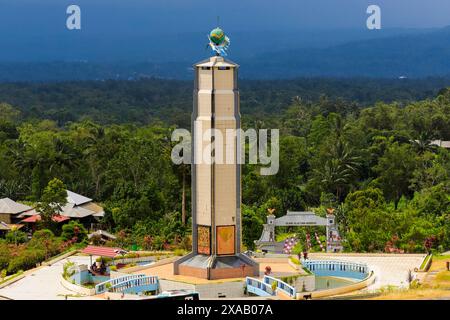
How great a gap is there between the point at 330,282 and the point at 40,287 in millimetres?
9756

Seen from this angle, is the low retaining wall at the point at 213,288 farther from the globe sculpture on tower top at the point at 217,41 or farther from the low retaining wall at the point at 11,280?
the globe sculpture on tower top at the point at 217,41

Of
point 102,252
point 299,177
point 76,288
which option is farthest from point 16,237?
point 299,177

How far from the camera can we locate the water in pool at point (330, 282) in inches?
1604

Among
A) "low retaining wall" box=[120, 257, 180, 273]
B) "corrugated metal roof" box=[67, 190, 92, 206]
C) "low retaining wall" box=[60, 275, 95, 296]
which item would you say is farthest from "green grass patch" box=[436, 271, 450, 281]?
"corrugated metal roof" box=[67, 190, 92, 206]

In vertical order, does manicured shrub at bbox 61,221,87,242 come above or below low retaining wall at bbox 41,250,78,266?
above

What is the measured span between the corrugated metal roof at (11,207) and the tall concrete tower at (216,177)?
19946 mm

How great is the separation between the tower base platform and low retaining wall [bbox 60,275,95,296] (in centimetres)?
335

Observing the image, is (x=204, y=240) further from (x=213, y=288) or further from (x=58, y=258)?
(x=58, y=258)

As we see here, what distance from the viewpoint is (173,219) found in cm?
5409

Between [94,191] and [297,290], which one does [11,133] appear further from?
[297,290]

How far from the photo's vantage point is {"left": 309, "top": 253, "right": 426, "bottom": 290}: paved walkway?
4072 cm

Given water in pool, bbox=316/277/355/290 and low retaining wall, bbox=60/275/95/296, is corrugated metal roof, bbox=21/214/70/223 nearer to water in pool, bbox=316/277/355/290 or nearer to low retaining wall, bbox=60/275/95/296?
low retaining wall, bbox=60/275/95/296

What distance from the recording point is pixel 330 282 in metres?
41.9

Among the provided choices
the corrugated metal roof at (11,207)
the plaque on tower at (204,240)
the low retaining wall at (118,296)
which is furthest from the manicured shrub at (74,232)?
the low retaining wall at (118,296)
